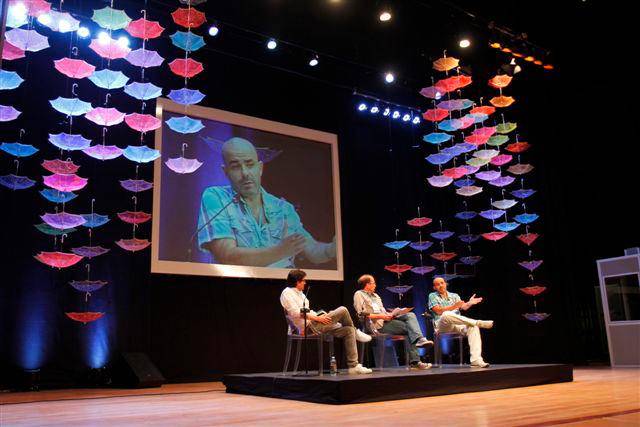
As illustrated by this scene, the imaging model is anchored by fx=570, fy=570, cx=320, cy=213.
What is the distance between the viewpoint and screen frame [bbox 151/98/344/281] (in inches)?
298

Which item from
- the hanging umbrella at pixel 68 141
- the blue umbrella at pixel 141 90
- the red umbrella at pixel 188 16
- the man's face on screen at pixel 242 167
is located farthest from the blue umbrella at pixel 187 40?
the man's face on screen at pixel 242 167

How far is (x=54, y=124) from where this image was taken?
23.8ft

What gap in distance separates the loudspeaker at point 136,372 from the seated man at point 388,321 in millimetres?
2512

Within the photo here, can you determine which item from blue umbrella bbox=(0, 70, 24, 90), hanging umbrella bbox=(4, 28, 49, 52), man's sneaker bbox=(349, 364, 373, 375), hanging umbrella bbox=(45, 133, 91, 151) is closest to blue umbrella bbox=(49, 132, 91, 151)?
hanging umbrella bbox=(45, 133, 91, 151)

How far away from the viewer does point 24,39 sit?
18.0 feet

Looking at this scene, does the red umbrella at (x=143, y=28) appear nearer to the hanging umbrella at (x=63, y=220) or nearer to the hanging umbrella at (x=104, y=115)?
the hanging umbrella at (x=104, y=115)

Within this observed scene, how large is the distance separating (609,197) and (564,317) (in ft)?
7.26

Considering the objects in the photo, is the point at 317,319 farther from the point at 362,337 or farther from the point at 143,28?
the point at 143,28

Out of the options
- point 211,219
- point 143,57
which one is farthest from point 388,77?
point 143,57

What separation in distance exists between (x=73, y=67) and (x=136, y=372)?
135 inches

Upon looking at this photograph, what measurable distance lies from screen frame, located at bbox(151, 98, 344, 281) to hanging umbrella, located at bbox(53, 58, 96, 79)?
1.83 m

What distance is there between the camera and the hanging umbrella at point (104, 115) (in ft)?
19.9

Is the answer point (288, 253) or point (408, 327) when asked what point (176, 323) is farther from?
point (408, 327)

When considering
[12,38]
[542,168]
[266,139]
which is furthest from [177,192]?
[542,168]
